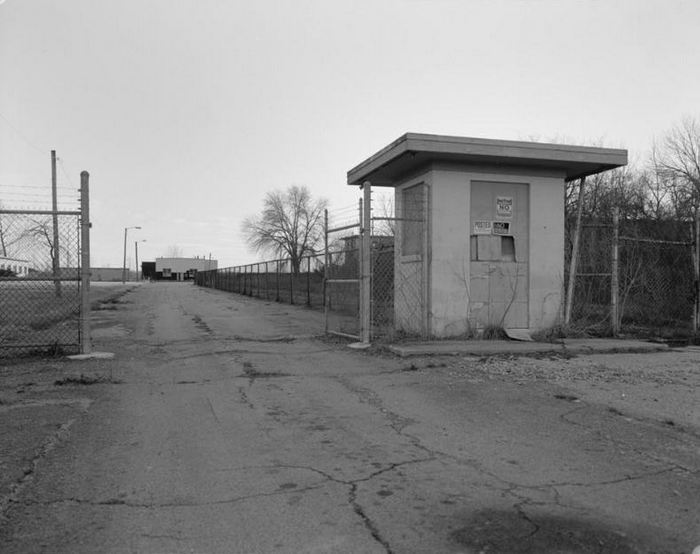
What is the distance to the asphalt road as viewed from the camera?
10.6ft

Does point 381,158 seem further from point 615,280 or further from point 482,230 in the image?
point 615,280

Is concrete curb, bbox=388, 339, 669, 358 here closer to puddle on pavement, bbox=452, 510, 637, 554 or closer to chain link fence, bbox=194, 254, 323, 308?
puddle on pavement, bbox=452, 510, 637, 554

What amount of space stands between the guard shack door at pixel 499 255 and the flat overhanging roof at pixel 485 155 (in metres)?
0.60

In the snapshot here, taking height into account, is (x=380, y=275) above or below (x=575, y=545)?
above

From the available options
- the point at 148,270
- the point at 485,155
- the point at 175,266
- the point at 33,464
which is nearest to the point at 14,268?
the point at 33,464

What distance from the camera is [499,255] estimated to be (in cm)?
1106

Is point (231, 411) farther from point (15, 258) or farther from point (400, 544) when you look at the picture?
point (15, 258)

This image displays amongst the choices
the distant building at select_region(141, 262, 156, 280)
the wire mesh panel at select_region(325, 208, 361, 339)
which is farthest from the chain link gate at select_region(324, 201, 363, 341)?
the distant building at select_region(141, 262, 156, 280)

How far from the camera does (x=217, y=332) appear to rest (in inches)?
508

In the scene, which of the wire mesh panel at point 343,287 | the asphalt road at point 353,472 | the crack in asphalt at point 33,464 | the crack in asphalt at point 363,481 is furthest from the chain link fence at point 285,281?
the crack in asphalt at point 363,481

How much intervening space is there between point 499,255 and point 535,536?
27.0 ft

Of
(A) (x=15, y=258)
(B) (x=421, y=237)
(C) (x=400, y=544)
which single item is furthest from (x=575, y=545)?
(A) (x=15, y=258)

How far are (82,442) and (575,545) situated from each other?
3.87m

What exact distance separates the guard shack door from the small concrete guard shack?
19 mm
